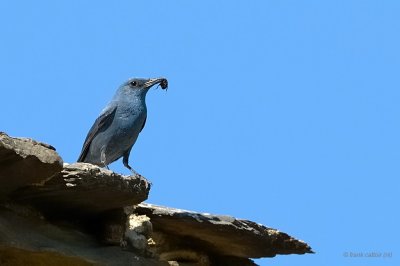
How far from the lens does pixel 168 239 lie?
281 inches

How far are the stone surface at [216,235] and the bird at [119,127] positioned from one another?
6.90 ft

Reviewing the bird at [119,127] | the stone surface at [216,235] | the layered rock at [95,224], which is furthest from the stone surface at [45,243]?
the bird at [119,127]

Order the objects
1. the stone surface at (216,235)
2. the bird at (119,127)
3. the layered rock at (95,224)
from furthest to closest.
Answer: the bird at (119,127) < the stone surface at (216,235) < the layered rock at (95,224)

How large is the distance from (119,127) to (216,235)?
2592 millimetres

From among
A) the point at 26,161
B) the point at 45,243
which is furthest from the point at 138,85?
the point at 26,161

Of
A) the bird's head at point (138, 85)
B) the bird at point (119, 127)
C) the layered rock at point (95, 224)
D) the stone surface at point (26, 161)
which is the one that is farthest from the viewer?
the bird's head at point (138, 85)

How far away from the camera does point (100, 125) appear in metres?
9.29

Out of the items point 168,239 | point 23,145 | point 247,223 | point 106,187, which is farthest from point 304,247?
point 23,145

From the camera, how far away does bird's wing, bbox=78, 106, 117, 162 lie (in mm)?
9289

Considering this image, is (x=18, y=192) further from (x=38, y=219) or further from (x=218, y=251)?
(x=218, y=251)

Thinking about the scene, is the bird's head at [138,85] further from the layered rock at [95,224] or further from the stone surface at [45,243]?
the stone surface at [45,243]

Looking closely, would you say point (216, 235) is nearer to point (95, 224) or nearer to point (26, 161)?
point (95, 224)

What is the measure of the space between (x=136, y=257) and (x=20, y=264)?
2.93 feet

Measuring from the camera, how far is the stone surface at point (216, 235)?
679cm
